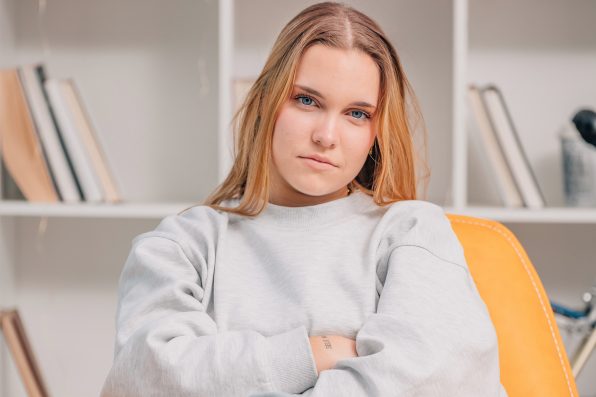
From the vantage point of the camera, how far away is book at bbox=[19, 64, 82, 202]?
1.78m

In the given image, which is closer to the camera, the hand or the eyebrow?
the hand

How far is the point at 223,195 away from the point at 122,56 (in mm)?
958

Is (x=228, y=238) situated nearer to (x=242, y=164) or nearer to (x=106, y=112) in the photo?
(x=242, y=164)

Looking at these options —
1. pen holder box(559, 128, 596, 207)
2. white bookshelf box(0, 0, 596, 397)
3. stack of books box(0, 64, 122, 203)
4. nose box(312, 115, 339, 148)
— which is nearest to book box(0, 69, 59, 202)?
stack of books box(0, 64, 122, 203)

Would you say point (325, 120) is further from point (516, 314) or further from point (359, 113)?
point (516, 314)

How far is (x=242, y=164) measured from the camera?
1.18m

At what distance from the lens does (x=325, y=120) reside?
1037mm

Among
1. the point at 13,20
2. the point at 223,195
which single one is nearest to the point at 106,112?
the point at 13,20

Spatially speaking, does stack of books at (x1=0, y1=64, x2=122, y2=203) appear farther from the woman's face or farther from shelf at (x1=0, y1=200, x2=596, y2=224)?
the woman's face

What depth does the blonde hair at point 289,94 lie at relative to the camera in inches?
42.0

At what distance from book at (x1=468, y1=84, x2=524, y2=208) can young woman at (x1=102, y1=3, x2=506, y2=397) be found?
0.62 metres

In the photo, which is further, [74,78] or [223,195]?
[74,78]

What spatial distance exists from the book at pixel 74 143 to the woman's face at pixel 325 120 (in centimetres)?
83

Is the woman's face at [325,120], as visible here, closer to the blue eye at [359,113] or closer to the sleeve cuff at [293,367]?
the blue eye at [359,113]
